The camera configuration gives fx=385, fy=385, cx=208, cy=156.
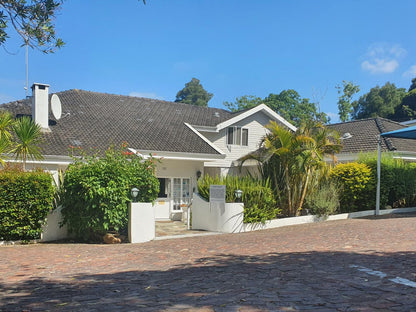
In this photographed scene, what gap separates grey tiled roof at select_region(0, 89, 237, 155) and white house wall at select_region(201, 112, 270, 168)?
0.86 metres

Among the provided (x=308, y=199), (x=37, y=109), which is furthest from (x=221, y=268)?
(x=37, y=109)

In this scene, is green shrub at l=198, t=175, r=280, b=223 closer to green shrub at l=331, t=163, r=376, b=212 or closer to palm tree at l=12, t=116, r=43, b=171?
green shrub at l=331, t=163, r=376, b=212

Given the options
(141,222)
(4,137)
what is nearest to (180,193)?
(141,222)

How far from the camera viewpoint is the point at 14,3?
6.24 m

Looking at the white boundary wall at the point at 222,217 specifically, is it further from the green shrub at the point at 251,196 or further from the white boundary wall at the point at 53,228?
the white boundary wall at the point at 53,228

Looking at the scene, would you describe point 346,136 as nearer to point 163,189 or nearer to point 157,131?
point 157,131

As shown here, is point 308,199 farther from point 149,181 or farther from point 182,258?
point 182,258

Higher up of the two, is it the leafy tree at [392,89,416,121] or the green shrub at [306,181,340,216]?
the leafy tree at [392,89,416,121]

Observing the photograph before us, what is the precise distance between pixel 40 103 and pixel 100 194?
8568mm

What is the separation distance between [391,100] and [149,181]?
4624 cm

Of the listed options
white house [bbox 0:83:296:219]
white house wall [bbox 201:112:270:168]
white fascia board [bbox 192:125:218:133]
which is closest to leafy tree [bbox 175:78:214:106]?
white house [bbox 0:83:296:219]

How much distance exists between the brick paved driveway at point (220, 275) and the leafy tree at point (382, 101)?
141 feet

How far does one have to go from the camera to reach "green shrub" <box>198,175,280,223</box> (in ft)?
45.9

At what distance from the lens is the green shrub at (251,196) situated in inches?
551
